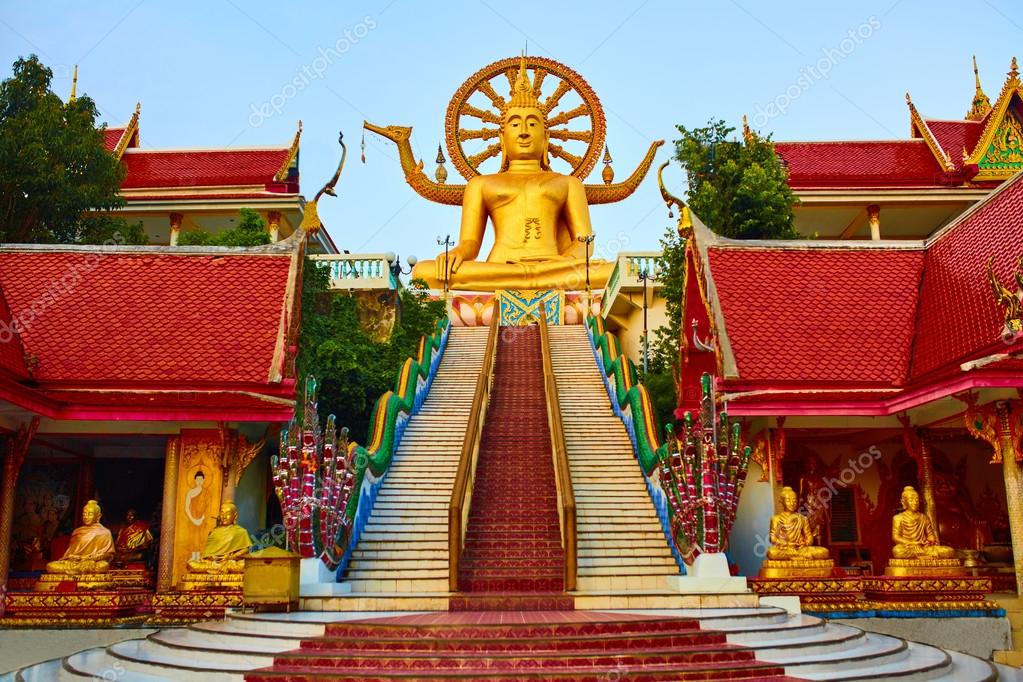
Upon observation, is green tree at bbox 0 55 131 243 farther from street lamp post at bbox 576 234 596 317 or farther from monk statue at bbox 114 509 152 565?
street lamp post at bbox 576 234 596 317

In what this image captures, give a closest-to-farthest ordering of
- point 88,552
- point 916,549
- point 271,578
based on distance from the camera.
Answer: point 271,578
point 88,552
point 916,549

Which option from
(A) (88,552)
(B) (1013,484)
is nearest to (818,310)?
(B) (1013,484)

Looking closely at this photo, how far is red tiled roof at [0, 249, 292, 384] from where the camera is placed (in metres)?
12.9

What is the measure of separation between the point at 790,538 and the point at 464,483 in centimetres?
388

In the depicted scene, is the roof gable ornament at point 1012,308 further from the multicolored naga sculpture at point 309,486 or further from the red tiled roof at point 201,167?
the red tiled roof at point 201,167

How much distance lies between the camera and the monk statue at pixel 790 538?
11188mm

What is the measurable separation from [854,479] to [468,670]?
926 centimetres

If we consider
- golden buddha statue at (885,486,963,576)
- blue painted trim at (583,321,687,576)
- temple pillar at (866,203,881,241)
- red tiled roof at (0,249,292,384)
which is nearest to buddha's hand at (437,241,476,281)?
blue painted trim at (583,321,687,576)

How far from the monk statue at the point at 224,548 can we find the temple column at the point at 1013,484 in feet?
27.5

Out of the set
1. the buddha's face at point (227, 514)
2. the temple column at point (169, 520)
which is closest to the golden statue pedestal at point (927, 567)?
the buddha's face at point (227, 514)

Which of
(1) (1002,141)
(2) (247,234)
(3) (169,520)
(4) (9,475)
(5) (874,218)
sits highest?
(1) (1002,141)

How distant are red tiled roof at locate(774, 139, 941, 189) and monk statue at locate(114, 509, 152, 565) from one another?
57.1 ft

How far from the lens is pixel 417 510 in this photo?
Result: 476 inches

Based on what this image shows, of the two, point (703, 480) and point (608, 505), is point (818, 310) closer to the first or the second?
point (608, 505)
